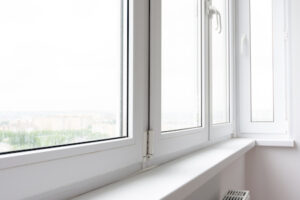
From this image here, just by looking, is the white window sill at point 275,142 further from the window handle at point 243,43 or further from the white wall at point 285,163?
the window handle at point 243,43

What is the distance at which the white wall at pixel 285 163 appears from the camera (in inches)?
81.5

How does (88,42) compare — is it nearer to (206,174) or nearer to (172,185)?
(172,185)

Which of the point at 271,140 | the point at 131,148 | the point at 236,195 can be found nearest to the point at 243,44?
the point at 271,140

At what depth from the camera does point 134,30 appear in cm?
96

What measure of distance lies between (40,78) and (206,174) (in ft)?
2.08

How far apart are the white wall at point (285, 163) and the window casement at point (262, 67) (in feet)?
0.31

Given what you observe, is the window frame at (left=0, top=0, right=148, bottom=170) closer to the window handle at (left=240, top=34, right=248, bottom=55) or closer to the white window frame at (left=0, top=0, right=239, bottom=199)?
the white window frame at (left=0, top=0, right=239, bottom=199)

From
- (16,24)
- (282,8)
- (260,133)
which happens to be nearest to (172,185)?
(16,24)

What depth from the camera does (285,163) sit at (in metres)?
2.09

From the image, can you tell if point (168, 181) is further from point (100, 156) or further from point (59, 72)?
point (59, 72)

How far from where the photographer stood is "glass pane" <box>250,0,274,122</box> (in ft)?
7.45

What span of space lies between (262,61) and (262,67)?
0.04 meters

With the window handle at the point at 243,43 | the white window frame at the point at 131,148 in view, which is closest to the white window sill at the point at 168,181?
the white window frame at the point at 131,148

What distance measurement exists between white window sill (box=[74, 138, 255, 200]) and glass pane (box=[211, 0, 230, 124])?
25.5 inches
